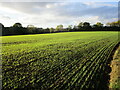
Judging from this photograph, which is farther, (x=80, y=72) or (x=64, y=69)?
(x=64, y=69)

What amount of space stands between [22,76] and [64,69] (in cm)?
291

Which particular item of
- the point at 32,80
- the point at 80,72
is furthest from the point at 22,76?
the point at 80,72

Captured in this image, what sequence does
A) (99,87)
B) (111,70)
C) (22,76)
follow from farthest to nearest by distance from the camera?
(111,70) < (22,76) < (99,87)

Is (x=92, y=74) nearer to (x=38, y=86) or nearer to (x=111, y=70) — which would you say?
(x=111, y=70)

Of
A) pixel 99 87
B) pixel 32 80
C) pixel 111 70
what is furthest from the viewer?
pixel 111 70

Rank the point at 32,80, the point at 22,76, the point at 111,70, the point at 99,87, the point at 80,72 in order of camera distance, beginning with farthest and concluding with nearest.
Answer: the point at 111,70 → the point at 80,72 → the point at 22,76 → the point at 32,80 → the point at 99,87

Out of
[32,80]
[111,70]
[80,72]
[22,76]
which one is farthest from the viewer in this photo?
[111,70]

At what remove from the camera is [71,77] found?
5.76 m

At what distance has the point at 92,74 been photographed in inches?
239

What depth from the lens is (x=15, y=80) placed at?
550 centimetres

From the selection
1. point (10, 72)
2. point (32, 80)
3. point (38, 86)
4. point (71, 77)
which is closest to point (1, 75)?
point (10, 72)

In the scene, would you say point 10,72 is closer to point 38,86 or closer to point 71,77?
point 38,86

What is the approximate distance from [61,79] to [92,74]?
83.9 inches

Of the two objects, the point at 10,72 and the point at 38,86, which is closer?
the point at 38,86
